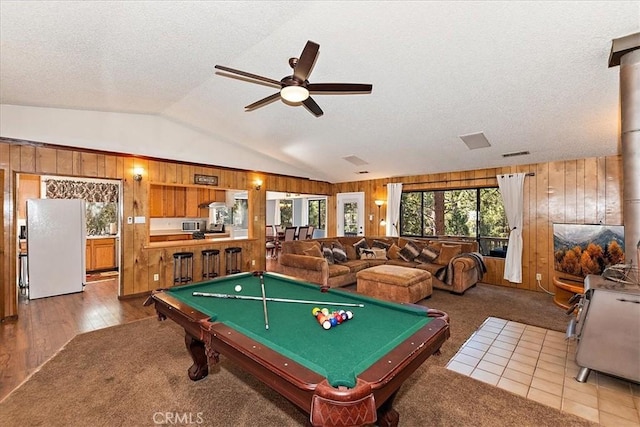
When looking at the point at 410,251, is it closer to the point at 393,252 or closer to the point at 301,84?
the point at 393,252

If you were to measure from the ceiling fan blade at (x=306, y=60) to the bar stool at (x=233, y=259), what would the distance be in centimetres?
448

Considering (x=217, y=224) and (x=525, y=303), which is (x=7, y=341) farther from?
(x=525, y=303)

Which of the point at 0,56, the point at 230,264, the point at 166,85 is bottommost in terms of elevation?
the point at 230,264

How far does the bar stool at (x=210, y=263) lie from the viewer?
18.6ft

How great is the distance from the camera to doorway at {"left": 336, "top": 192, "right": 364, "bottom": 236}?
26.4 ft

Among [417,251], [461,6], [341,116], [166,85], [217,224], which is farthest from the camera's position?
[217,224]

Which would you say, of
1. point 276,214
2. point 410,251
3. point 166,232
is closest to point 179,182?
point 166,232

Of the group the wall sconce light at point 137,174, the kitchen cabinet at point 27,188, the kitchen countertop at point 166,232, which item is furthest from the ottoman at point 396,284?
the kitchen cabinet at point 27,188

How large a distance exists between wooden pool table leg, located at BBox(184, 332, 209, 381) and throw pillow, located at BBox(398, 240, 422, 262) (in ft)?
14.5

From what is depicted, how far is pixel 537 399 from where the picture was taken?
2.27 meters

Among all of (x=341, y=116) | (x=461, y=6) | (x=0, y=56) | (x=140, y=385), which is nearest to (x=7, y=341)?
(x=140, y=385)

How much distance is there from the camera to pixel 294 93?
2438 millimetres

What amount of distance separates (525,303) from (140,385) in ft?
17.4

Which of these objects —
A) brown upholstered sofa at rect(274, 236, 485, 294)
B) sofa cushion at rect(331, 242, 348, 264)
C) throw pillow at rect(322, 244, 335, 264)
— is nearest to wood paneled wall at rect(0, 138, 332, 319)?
brown upholstered sofa at rect(274, 236, 485, 294)
